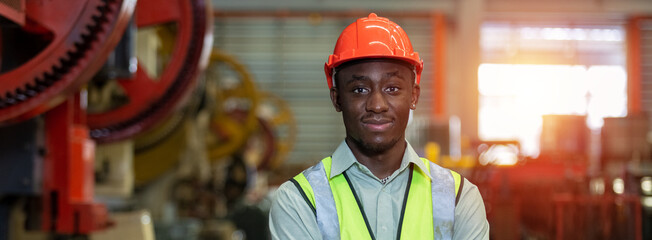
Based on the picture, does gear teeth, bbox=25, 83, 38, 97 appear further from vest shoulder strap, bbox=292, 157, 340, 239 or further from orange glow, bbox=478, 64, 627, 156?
orange glow, bbox=478, 64, 627, 156

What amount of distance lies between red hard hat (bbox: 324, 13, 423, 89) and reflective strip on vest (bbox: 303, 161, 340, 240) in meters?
0.24

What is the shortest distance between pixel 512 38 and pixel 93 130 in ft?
54.4

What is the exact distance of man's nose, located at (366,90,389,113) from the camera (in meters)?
1.71

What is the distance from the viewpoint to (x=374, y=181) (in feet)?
5.86

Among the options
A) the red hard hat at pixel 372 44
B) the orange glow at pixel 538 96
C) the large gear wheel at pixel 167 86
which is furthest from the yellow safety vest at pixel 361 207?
the orange glow at pixel 538 96

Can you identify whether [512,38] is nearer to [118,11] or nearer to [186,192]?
[186,192]

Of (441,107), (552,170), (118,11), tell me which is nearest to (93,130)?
(118,11)

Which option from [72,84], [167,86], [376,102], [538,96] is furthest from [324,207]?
[538,96]

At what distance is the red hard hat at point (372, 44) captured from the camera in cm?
174

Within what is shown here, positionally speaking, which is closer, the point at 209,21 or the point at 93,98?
the point at 209,21

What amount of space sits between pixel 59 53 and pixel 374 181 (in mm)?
1077

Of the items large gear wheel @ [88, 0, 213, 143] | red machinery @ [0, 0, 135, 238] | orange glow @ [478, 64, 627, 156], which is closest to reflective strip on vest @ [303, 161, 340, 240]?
red machinery @ [0, 0, 135, 238]

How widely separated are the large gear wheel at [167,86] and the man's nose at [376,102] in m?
2.13

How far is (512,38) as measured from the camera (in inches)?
757
